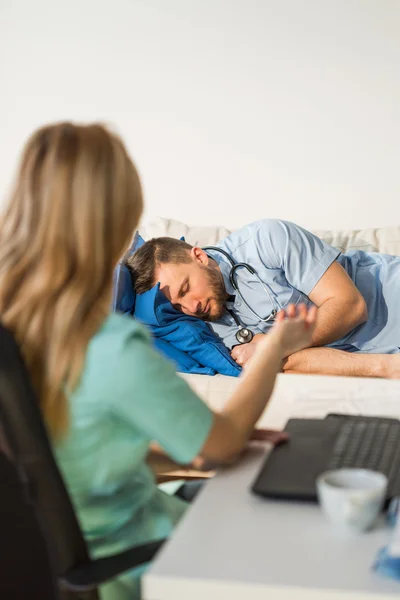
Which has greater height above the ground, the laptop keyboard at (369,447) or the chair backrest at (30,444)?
the chair backrest at (30,444)

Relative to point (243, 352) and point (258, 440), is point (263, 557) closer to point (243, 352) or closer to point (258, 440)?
point (258, 440)

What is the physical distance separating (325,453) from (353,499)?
0.25 metres

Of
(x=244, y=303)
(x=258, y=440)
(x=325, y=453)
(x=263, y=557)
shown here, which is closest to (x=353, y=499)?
(x=263, y=557)

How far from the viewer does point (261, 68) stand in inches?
131

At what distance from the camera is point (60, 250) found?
1012 mm

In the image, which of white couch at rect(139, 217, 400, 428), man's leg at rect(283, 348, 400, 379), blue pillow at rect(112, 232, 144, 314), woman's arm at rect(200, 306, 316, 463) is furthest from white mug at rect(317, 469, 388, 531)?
blue pillow at rect(112, 232, 144, 314)

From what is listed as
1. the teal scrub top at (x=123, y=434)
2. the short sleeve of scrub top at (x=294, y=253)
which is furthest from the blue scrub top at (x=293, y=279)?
the teal scrub top at (x=123, y=434)

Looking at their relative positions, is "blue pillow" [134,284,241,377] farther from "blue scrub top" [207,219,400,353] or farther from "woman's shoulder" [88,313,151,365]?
"woman's shoulder" [88,313,151,365]

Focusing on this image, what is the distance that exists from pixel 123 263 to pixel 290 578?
6.60 feet

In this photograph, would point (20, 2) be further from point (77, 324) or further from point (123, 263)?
point (77, 324)

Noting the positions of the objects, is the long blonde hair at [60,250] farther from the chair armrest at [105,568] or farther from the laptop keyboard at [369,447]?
the laptop keyboard at [369,447]

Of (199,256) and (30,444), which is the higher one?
(30,444)

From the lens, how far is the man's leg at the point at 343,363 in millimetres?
2469

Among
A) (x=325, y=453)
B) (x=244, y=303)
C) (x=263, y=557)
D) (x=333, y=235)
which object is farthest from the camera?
(x=333, y=235)
